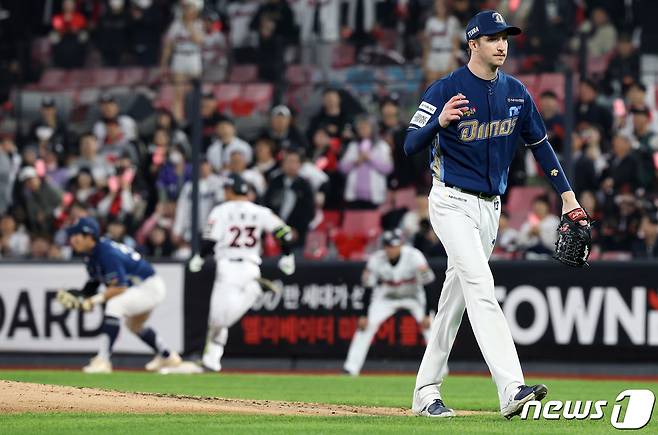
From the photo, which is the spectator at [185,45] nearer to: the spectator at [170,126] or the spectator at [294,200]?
the spectator at [170,126]

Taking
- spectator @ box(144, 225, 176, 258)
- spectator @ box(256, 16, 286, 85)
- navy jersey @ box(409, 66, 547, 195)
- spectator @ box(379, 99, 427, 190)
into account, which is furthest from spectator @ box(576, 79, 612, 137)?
navy jersey @ box(409, 66, 547, 195)

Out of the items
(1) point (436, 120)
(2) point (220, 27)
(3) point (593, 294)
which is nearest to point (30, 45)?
(2) point (220, 27)

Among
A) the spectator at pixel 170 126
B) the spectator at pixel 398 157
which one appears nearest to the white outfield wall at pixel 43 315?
the spectator at pixel 170 126

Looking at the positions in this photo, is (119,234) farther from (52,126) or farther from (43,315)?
(52,126)

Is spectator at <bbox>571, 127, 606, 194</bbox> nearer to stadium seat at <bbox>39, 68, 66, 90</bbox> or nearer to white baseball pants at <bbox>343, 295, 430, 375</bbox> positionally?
white baseball pants at <bbox>343, 295, 430, 375</bbox>

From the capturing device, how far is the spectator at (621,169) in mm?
15531

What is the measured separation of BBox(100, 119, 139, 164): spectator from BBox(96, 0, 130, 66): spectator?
2060 mm

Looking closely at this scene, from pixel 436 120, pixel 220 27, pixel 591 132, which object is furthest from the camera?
pixel 220 27

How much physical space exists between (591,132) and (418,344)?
10.7ft

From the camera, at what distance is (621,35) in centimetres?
1745

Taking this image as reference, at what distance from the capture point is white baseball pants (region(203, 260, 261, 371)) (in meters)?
14.6

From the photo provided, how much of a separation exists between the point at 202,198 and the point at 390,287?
2.54 meters

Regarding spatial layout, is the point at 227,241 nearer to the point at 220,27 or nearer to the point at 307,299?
the point at 307,299

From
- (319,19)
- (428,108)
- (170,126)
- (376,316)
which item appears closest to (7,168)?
(170,126)
